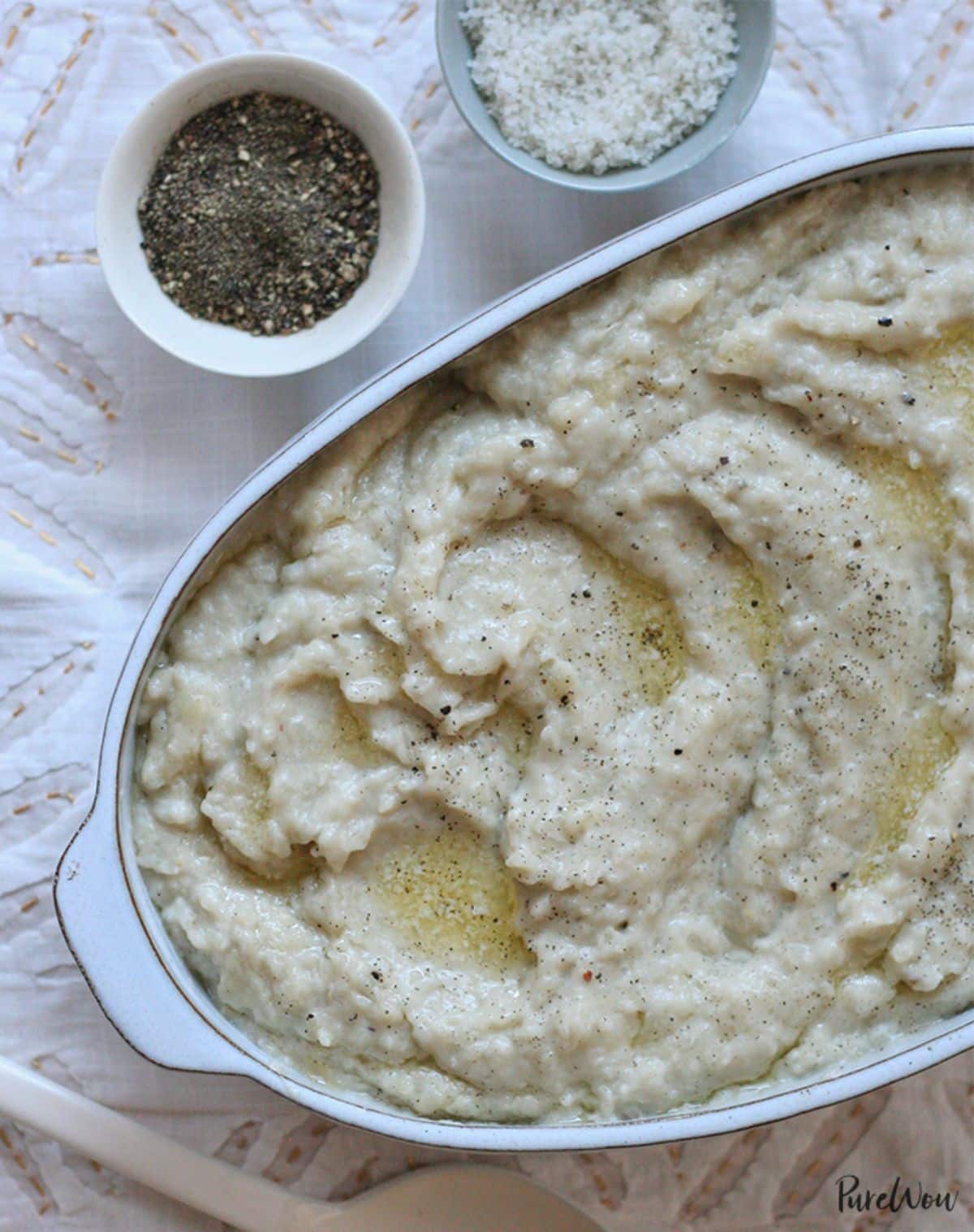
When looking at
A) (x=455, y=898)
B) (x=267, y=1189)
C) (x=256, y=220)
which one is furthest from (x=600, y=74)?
(x=267, y=1189)

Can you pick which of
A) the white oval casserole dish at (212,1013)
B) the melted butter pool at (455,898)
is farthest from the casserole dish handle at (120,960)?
the melted butter pool at (455,898)

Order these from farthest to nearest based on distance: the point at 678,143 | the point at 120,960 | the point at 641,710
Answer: the point at 678,143
the point at 641,710
the point at 120,960

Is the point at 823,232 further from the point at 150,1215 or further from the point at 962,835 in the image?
the point at 150,1215

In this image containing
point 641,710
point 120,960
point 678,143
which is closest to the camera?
point 120,960

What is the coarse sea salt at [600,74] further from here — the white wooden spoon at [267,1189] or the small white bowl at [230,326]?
the white wooden spoon at [267,1189]

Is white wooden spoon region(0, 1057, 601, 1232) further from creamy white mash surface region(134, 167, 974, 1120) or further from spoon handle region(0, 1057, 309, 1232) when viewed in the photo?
creamy white mash surface region(134, 167, 974, 1120)

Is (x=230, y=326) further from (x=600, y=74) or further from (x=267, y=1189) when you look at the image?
(x=267, y=1189)

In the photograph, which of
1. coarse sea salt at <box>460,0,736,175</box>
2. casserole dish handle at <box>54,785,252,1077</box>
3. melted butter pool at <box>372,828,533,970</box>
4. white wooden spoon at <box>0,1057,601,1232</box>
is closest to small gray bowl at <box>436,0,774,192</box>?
coarse sea salt at <box>460,0,736,175</box>
